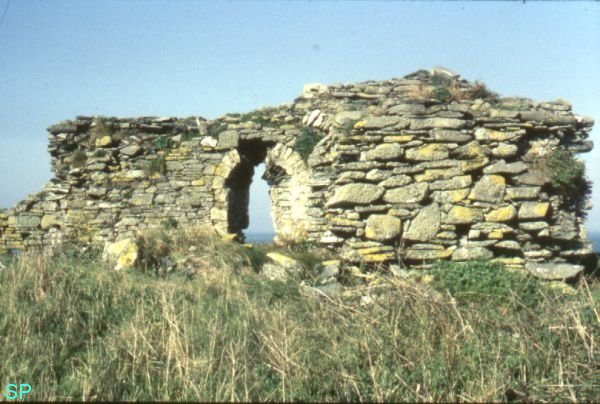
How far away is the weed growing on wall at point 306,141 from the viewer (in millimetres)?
9812

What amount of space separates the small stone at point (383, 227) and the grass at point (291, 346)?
3.51ft

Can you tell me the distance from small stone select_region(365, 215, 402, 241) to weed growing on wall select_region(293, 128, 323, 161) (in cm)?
376

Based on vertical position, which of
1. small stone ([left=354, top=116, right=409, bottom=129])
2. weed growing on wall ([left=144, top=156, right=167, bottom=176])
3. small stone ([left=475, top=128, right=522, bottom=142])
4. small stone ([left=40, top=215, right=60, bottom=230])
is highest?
small stone ([left=354, top=116, right=409, bottom=129])

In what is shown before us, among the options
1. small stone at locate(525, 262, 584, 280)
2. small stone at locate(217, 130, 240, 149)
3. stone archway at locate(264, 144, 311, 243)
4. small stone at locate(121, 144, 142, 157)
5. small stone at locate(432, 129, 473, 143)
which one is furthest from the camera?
small stone at locate(121, 144, 142, 157)

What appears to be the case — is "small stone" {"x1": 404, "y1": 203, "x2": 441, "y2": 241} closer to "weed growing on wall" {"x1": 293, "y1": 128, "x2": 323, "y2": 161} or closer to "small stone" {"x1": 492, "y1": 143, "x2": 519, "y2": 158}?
"small stone" {"x1": 492, "y1": 143, "x2": 519, "y2": 158}

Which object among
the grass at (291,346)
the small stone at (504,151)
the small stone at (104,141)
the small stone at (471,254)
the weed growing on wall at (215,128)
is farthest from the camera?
the small stone at (104,141)

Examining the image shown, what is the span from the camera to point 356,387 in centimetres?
326

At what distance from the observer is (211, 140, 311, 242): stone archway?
32.0 feet

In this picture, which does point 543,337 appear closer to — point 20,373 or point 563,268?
point 563,268

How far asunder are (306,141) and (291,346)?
6.42 meters

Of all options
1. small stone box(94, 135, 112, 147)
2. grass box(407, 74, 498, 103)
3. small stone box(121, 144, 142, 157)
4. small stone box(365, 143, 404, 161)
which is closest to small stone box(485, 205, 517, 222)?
small stone box(365, 143, 404, 161)

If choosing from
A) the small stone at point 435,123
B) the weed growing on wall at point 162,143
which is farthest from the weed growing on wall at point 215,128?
the small stone at point 435,123

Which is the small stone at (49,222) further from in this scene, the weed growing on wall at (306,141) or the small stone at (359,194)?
the small stone at (359,194)

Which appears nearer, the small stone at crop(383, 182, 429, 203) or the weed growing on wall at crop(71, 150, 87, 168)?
the small stone at crop(383, 182, 429, 203)
